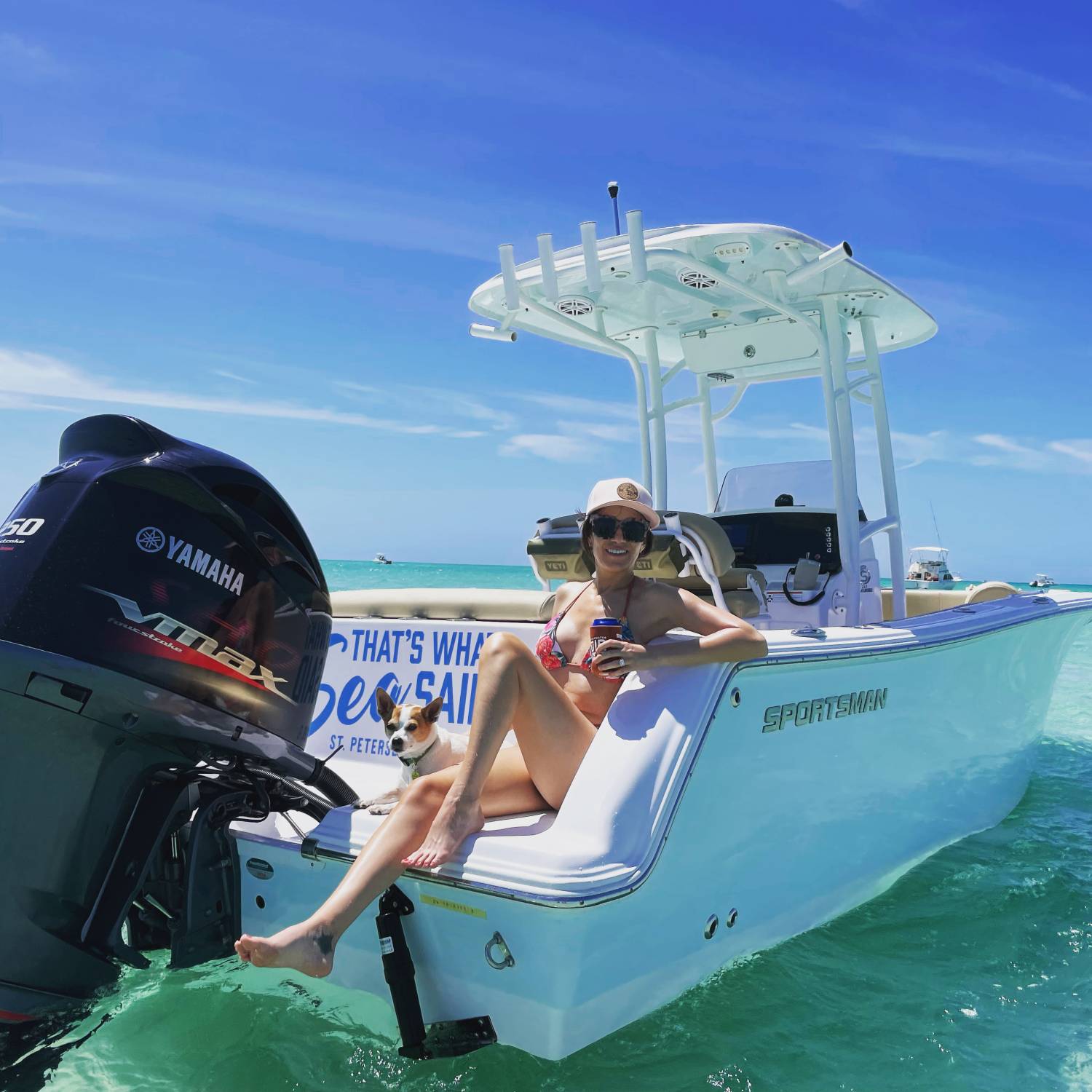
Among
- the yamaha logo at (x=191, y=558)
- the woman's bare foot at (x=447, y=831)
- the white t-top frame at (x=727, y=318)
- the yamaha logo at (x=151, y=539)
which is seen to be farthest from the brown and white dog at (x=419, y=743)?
the white t-top frame at (x=727, y=318)

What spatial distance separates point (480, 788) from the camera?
8.20ft

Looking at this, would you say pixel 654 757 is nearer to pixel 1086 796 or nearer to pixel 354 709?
pixel 354 709

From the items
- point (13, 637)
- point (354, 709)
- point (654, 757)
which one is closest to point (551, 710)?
point (654, 757)

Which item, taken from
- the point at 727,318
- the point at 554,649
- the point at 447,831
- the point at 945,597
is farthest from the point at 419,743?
the point at 945,597

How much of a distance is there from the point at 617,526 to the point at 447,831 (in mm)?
1020

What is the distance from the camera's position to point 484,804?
2.66m

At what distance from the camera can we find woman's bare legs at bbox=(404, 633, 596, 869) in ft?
7.93

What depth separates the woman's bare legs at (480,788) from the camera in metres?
2.26

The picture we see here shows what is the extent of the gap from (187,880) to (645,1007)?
1218 mm

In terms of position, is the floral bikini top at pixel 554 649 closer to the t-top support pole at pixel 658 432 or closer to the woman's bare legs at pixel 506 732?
the woman's bare legs at pixel 506 732

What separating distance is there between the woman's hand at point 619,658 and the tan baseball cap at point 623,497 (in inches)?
17.9

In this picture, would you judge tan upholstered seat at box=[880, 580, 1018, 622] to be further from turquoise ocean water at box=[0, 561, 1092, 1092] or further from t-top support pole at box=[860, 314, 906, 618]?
turquoise ocean water at box=[0, 561, 1092, 1092]

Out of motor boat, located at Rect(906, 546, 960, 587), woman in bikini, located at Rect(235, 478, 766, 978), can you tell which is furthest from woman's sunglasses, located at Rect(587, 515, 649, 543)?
motor boat, located at Rect(906, 546, 960, 587)

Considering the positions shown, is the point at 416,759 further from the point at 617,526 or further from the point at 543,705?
the point at 617,526
